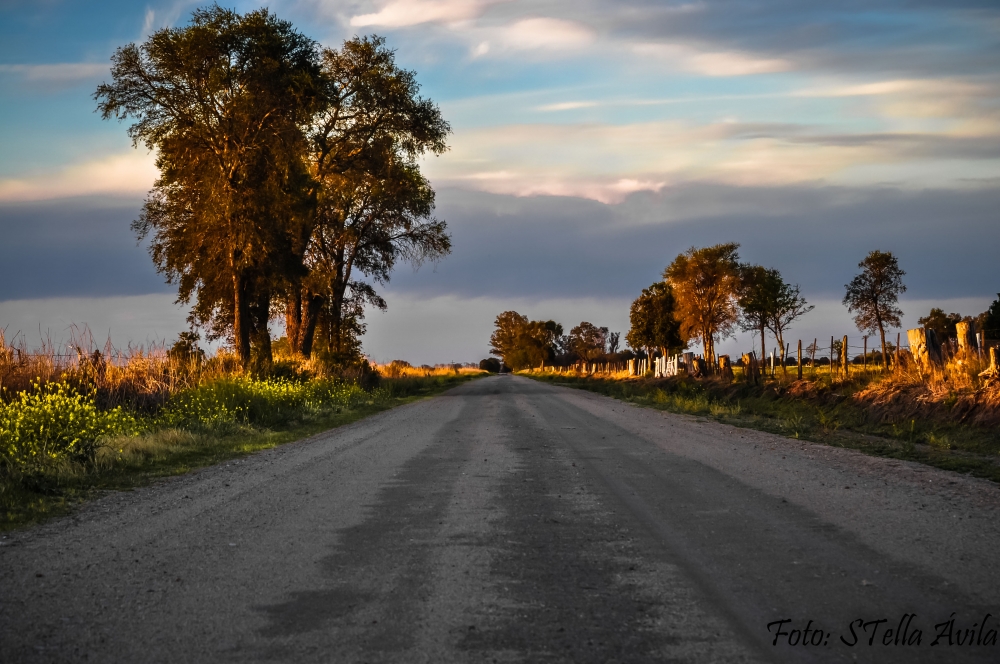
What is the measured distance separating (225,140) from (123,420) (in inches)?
742

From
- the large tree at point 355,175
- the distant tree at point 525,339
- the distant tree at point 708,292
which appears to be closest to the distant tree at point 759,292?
the distant tree at point 708,292

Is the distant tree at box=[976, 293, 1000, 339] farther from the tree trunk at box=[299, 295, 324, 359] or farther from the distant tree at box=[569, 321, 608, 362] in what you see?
the distant tree at box=[569, 321, 608, 362]

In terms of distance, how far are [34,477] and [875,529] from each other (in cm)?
884

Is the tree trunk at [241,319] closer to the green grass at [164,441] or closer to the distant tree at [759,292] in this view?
the green grass at [164,441]

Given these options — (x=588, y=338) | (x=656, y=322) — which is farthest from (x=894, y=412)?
(x=588, y=338)

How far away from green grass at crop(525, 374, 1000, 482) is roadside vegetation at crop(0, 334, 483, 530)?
10.1 m

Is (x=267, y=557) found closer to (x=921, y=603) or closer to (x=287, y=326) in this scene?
(x=921, y=603)

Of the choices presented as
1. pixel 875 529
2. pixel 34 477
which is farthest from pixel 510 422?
pixel 875 529

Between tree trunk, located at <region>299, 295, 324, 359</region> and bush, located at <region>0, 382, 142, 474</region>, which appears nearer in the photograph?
bush, located at <region>0, 382, 142, 474</region>

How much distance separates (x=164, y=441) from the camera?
43.7 ft

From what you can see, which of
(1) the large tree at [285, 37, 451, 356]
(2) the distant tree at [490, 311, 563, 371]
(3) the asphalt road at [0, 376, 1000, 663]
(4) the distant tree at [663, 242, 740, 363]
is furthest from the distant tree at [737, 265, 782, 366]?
(2) the distant tree at [490, 311, 563, 371]

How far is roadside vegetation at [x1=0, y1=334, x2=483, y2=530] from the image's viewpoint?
31.7ft

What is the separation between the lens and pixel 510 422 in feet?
61.2

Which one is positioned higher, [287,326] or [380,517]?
[287,326]
